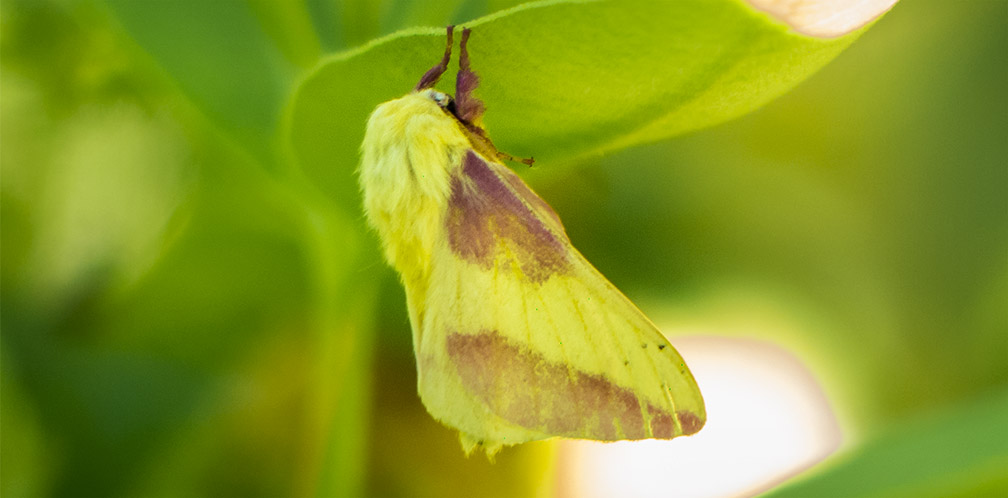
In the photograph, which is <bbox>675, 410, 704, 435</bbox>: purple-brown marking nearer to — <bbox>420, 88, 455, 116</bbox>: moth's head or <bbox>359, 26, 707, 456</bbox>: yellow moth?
<bbox>359, 26, 707, 456</bbox>: yellow moth

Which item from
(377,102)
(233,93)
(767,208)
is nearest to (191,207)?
(233,93)

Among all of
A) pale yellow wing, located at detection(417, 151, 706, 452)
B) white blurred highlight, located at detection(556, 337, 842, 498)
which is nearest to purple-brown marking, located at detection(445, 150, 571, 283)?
pale yellow wing, located at detection(417, 151, 706, 452)

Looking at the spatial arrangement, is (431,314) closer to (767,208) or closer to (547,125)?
(547,125)

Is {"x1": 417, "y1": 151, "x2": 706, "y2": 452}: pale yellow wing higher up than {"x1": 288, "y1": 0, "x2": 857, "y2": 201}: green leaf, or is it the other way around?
{"x1": 288, "y1": 0, "x2": 857, "y2": 201}: green leaf

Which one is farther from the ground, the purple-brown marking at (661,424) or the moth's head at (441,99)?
the moth's head at (441,99)

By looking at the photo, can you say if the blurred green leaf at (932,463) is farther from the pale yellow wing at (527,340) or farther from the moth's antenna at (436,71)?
the moth's antenna at (436,71)

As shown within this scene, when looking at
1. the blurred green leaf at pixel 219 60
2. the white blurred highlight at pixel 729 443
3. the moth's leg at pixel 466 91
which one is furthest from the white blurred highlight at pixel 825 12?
the white blurred highlight at pixel 729 443
